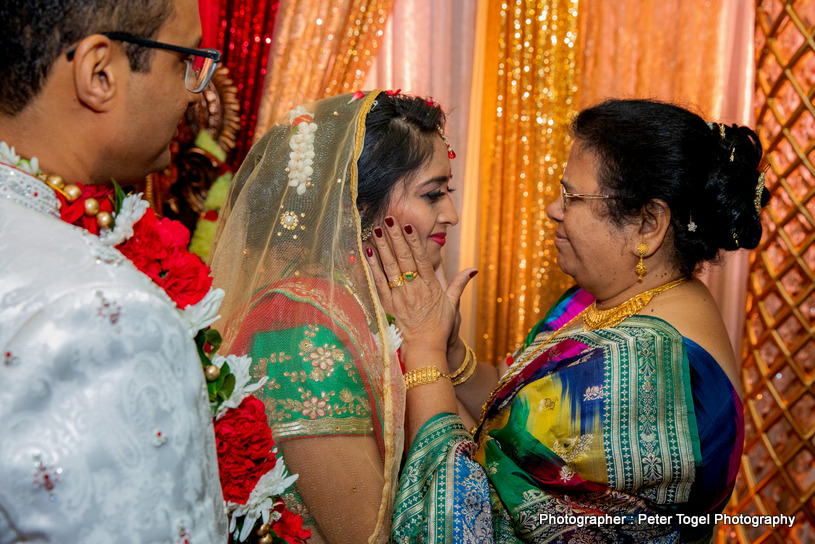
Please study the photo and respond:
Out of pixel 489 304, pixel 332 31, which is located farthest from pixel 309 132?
pixel 489 304

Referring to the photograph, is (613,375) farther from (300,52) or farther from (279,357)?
(300,52)

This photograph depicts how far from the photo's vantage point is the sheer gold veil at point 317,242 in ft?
4.84

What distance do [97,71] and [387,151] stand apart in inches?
37.0

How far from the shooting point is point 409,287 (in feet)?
5.69

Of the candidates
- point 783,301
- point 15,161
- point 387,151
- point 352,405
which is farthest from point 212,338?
point 783,301

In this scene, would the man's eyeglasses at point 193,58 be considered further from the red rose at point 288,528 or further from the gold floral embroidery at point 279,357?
the red rose at point 288,528

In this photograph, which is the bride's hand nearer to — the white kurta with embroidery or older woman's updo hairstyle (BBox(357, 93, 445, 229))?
older woman's updo hairstyle (BBox(357, 93, 445, 229))

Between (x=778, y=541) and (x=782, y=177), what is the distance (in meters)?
1.54

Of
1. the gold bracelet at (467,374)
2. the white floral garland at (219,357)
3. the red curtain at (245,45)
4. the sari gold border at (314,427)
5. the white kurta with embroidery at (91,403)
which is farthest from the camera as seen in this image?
the red curtain at (245,45)

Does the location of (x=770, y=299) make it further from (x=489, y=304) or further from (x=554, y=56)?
(x=554, y=56)

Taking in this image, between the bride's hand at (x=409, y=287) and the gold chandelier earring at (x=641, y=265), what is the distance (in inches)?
20.1

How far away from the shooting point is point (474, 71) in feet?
10.9

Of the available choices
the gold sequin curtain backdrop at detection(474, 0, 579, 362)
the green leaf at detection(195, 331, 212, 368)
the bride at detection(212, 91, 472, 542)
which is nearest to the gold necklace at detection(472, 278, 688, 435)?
the bride at detection(212, 91, 472, 542)

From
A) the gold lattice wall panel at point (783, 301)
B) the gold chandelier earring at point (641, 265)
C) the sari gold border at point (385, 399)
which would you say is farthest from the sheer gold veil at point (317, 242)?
the gold lattice wall panel at point (783, 301)
